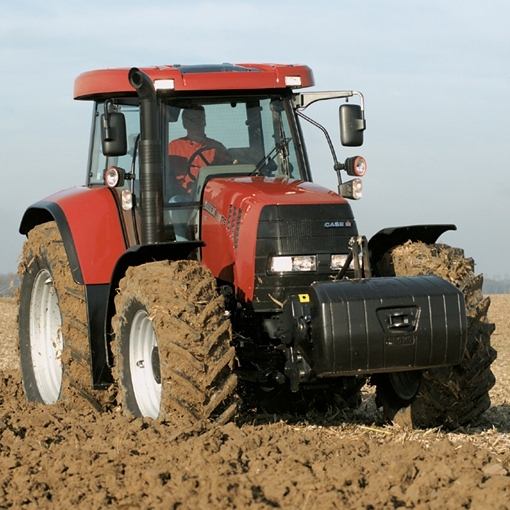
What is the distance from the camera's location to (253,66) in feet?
26.0

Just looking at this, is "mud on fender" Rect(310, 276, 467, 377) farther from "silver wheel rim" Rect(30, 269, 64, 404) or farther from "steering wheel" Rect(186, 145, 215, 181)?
"silver wheel rim" Rect(30, 269, 64, 404)

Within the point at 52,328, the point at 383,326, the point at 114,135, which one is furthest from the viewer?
the point at 52,328

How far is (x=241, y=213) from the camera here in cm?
689

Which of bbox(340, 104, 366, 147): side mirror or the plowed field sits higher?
bbox(340, 104, 366, 147): side mirror

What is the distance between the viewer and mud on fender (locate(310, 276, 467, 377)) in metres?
5.94

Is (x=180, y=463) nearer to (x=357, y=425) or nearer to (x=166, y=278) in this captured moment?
(x=166, y=278)

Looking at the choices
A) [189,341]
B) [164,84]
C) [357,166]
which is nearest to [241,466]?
[189,341]

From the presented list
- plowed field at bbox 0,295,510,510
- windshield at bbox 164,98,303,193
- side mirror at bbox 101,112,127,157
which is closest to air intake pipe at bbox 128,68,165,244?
side mirror at bbox 101,112,127,157

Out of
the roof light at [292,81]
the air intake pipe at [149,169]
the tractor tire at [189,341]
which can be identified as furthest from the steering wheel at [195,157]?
the tractor tire at [189,341]

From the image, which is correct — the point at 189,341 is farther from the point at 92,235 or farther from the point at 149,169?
the point at 92,235

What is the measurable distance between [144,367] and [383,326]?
72.1 inches

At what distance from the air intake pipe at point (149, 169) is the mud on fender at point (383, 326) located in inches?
A: 58.5

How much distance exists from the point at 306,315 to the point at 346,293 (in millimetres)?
350

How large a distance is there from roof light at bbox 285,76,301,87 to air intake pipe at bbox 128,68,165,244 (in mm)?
1100
